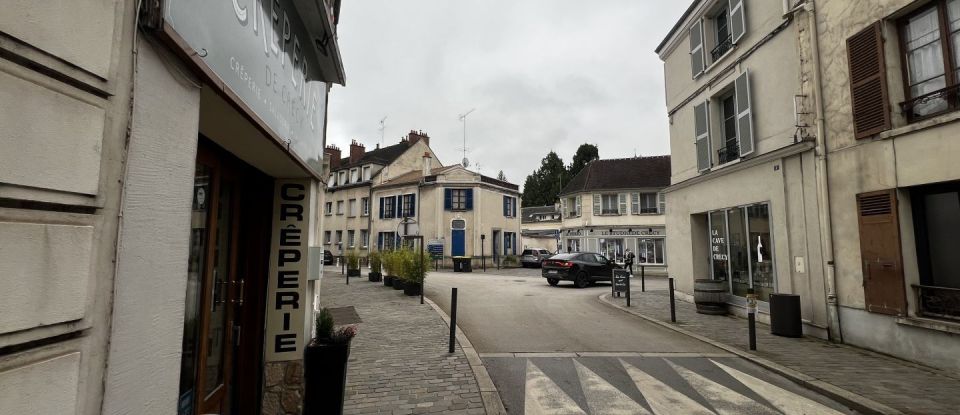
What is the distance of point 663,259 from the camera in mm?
30375

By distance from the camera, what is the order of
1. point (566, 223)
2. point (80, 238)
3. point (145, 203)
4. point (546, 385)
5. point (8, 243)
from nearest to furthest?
point (8, 243) < point (80, 238) < point (145, 203) < point (546, 385) < point (566, 223)

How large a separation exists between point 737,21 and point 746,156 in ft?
11.3

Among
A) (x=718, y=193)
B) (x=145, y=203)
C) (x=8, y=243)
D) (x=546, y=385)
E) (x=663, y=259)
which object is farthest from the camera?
(x=663, y=259)

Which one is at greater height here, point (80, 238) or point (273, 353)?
point (80, 238)

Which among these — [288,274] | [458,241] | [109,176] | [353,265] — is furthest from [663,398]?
[458,241]

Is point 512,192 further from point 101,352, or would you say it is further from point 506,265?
point 101,352

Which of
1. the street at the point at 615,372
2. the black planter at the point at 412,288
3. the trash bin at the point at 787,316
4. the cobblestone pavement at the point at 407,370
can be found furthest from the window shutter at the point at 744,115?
the black planter at the point at 412,288

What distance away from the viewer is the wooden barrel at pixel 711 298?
35.5ft

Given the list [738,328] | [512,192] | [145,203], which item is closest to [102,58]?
[145,203]

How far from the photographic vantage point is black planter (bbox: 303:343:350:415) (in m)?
4.16

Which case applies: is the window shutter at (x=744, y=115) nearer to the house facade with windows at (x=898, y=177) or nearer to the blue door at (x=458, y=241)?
the house facade with windows at (x=898, y=177)

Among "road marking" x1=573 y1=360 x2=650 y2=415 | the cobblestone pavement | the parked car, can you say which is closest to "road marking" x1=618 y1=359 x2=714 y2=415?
"road marking" x1=573 y1=360 x2=650 y2=415

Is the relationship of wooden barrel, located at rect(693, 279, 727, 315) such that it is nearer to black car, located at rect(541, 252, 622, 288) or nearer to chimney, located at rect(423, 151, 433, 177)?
black car, located at rect(541, 252, 622, 288)

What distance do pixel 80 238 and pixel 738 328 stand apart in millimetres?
10654
